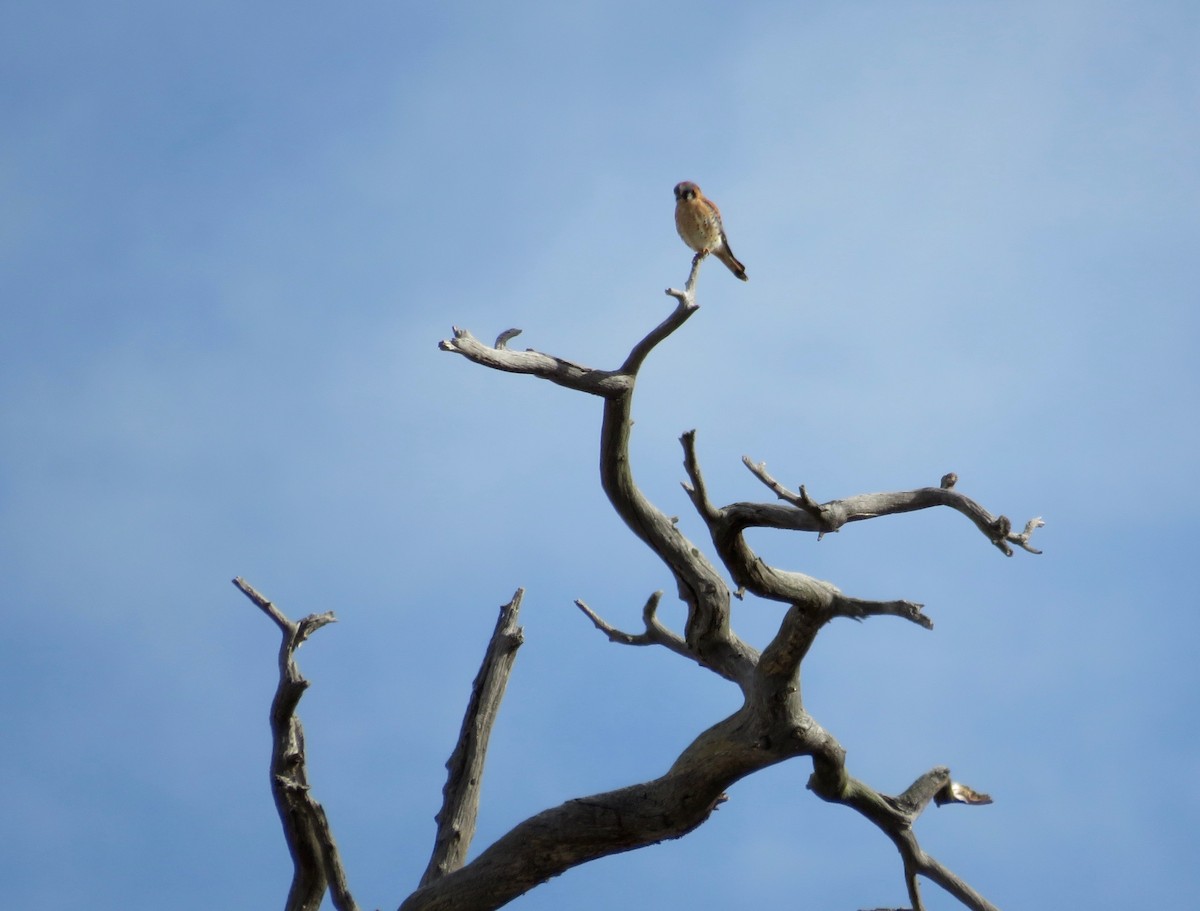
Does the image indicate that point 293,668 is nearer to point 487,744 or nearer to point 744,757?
point 487,744

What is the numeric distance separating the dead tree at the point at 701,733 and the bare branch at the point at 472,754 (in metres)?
0.02

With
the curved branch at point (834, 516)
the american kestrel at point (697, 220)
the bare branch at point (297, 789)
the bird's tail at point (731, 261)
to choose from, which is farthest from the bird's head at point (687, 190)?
the bare branch at point (297, 789)

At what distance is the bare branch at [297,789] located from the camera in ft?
17.9

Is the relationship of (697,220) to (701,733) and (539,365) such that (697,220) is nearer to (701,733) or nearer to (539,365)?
(539,365)

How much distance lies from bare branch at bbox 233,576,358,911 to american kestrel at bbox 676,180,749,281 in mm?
2980

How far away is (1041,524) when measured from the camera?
5000 mm

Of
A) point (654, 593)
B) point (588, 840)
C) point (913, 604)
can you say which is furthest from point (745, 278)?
point (588, 840)

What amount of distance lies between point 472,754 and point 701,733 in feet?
5.06

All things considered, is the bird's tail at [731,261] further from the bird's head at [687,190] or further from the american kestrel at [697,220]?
the bird's head at [687,190]

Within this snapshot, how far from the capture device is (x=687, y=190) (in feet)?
21.6

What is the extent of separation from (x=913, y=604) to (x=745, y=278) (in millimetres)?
2975

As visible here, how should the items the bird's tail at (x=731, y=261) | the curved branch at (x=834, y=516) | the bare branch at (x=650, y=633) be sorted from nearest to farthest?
the curved branch at (x=834, y=516) < the bare branch at (x=650, y=633) < the bird's tail at (x=731, y=261)

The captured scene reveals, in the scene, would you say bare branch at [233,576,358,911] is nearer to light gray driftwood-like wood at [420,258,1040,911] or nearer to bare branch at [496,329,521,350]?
light gray driftwood-like wood at [420,258,1040,911]

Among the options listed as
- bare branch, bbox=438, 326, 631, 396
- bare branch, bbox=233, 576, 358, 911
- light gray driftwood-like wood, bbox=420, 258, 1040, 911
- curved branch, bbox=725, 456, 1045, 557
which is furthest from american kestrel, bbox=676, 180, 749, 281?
bare branch, bbox=233, 576, 358, 911
